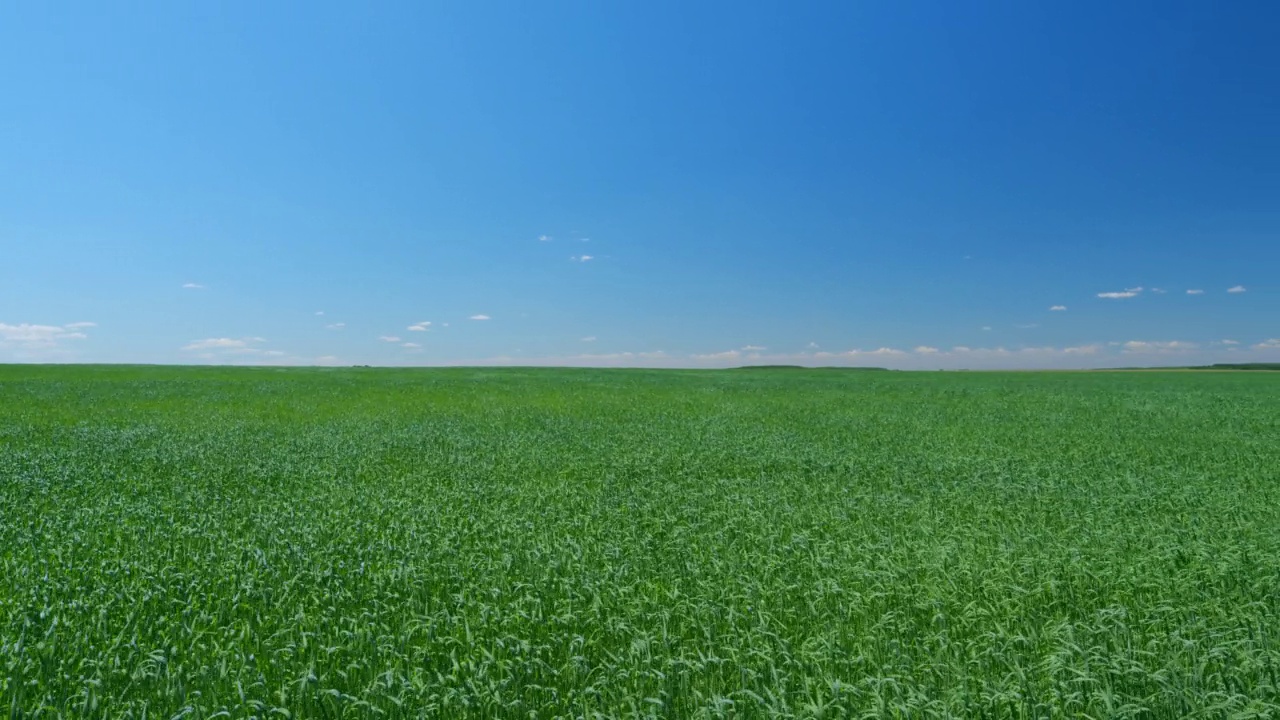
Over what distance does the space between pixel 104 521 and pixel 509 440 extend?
1089 centimetres

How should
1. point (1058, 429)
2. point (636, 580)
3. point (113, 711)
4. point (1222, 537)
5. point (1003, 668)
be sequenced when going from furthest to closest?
point (1058, 429) < point (1222, 537) < point (636, 580) < point (1003, 668) < point (113, 711)

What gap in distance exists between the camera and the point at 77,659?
5430 millimetres

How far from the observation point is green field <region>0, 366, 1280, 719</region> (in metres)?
4.86

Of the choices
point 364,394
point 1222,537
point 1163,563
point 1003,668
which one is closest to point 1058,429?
point 1222,537

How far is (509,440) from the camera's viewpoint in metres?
19.9

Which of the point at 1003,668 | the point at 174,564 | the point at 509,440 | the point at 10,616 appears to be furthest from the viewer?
the point at 509,440

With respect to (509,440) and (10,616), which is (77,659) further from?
(509,440)

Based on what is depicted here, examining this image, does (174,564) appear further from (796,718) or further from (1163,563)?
(1163,563)

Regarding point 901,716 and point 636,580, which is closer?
point 901,716

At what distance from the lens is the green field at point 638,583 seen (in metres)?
4.86

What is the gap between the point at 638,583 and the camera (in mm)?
7090

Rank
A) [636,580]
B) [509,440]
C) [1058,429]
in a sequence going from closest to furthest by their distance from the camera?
[636,580] < [509,440] < [1058,429]

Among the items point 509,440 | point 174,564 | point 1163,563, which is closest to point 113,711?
point 174,564

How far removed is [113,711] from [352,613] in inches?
78.2
